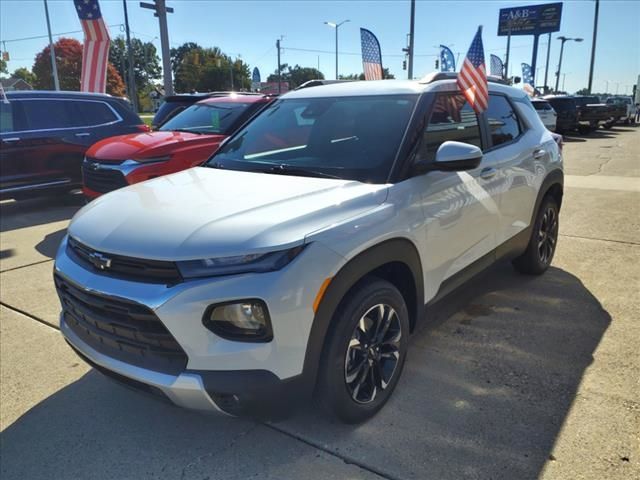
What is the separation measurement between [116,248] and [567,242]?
5303mm

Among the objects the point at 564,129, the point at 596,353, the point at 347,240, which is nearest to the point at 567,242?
the point at 596,353

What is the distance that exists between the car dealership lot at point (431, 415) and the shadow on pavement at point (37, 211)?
3.85m

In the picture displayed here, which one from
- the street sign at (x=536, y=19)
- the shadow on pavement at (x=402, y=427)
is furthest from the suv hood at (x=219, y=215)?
the street sign at (x=536, y=19)

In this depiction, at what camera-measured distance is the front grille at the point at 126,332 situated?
2.13 metres

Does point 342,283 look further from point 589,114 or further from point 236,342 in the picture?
point 589,114

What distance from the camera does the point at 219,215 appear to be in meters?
2.35

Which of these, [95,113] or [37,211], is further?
[95,113]

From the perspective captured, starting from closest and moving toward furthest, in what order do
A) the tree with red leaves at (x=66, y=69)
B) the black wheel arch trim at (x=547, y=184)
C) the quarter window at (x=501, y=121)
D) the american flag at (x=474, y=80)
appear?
the american flag at (x=474, y=80), the quarter window at (x=501, y=121), the black wheel arch trim at (x=547, y=184), the tree with red leaves at (x=66, y=69)

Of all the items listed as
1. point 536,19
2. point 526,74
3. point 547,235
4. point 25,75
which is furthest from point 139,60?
point 547,235

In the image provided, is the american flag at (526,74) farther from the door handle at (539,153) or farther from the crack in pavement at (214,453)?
the crack in pavement at (214,453)

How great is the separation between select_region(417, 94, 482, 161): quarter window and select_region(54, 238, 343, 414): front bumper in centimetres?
123

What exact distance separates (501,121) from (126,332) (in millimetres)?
3197

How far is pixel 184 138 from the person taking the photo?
679 cm

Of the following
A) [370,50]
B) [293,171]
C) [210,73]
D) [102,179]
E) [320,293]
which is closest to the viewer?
[320,293]
